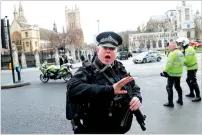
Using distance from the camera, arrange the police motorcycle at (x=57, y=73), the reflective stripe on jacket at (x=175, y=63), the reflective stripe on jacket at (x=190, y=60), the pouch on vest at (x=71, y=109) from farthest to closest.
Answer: the police motorcycle at (x=57, y=73) → the reflective stripe on jacket at (x=190, y=60) → the reflective stripe on jacket at (x=175, y=63) → the pouch on vest at (x=71, y=109)

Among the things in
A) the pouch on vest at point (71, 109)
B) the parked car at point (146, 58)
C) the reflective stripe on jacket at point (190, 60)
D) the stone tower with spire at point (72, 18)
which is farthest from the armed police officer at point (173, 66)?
the stone tower with spire at point (72, 18)

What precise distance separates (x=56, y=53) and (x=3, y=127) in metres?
35.7

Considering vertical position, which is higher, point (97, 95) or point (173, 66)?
point (97, 95)

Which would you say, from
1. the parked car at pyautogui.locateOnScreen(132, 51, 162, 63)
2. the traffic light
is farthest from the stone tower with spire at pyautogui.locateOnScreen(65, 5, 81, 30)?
the traffic light

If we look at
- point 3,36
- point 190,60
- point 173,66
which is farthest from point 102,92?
point 3,36

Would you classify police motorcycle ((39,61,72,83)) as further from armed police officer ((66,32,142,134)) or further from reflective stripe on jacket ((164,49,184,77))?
armed police officer ((66,32,142,134))

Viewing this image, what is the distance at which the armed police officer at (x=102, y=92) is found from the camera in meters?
2.29

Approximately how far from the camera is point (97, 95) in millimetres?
2281

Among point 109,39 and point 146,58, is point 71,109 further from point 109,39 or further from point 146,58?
point 146,58

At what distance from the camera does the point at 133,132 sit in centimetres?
514

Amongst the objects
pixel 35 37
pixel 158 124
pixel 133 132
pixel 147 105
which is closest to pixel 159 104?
pixel 147 105

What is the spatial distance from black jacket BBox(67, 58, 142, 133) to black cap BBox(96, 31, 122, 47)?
16 centimetres

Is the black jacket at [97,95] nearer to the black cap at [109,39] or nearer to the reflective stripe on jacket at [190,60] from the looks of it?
the black cap at [109,39]

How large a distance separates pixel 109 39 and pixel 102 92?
1.71ft
